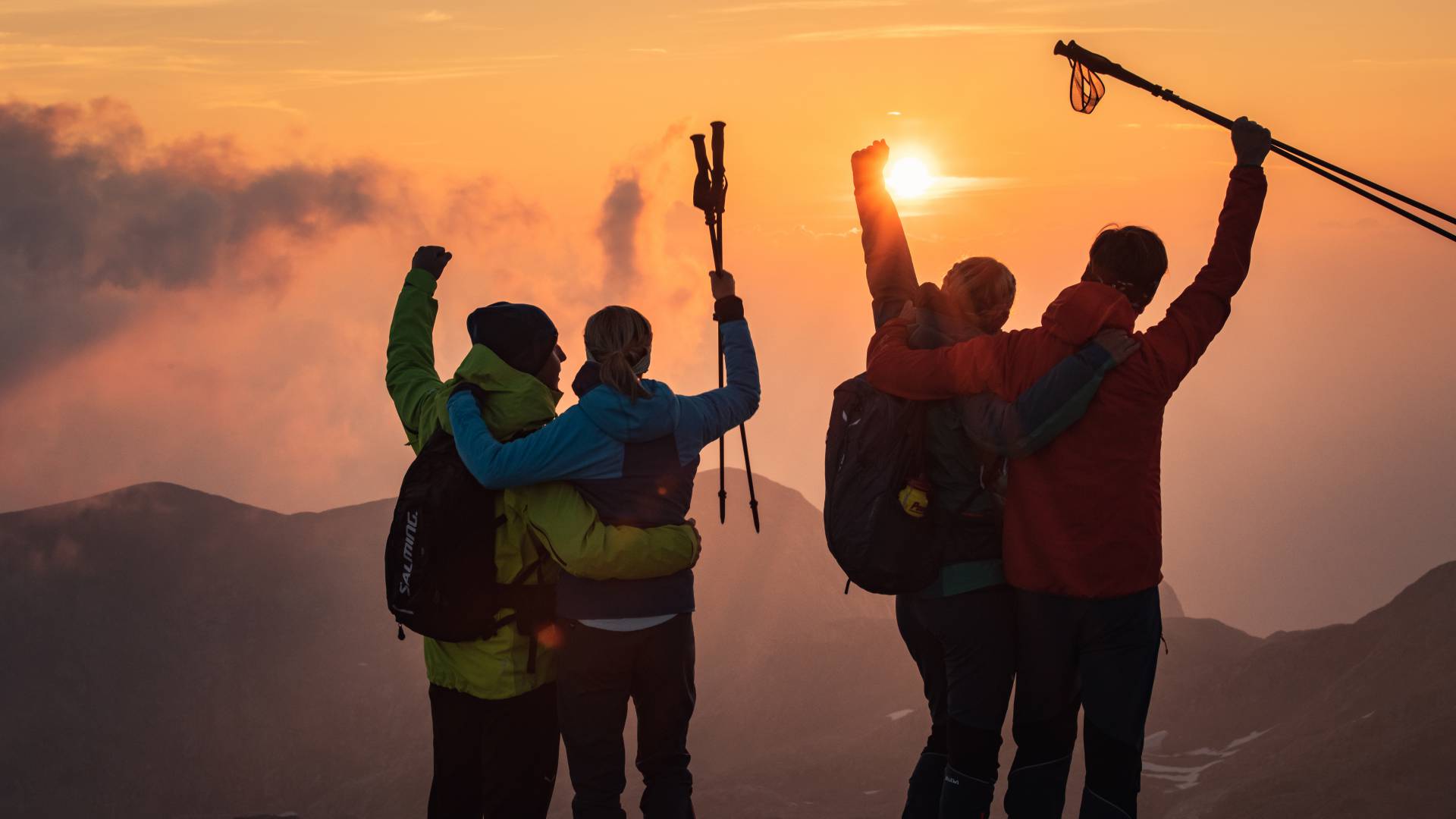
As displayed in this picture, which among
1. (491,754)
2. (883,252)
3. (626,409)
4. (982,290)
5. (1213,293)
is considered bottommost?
(491,754)

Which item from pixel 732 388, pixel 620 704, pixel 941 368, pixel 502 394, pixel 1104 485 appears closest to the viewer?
pixel 1104 485

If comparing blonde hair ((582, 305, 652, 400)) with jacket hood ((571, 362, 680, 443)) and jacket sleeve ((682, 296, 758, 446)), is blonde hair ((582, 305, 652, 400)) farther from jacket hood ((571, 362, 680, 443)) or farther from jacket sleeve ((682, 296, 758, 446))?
jacket sleeve ((682, 296, 758, 446))

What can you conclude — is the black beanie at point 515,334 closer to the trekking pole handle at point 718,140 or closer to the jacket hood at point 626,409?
the jacket hood at point 626,409

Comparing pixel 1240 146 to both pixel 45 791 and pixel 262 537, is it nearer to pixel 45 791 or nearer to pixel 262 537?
pixel 45 791

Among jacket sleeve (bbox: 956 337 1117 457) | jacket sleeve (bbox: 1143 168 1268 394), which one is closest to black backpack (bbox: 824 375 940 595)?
jacket sleeve (bbox: 956 337 1117 457)

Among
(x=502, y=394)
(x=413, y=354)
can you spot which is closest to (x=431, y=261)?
(x=413, y=354)

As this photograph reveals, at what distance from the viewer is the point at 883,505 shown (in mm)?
4832

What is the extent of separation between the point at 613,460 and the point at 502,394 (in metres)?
0.65

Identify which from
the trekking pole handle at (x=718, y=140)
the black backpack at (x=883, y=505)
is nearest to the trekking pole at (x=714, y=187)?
the trekking pole handle at (x=718, y=140)

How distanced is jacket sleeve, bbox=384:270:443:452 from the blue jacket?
2.24 feet

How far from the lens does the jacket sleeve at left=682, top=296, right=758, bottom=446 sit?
5.46 meters

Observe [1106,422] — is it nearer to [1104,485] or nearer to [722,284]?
[1104,485]

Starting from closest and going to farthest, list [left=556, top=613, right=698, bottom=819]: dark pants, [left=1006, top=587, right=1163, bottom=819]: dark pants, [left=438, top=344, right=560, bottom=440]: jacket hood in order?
[left=1006, top=587, right=1163, bottom=819]: dark pants → [left=556, top=613, right=698, bottom=819]: dark pants → [left=438, top=344, right=560, bottom=440]: jacket hood

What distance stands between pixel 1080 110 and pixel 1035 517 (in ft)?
7.52
